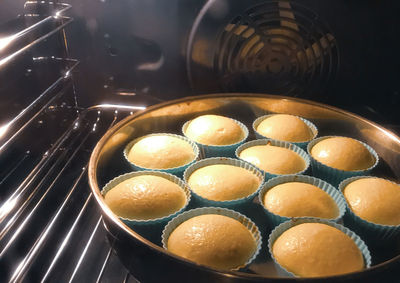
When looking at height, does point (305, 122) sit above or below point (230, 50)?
below

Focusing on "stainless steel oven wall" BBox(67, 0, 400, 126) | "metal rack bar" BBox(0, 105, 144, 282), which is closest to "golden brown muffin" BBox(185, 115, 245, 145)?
"stainless steel oven wall" BBox(67, 0, 400, 126)

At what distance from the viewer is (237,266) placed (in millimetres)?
1041

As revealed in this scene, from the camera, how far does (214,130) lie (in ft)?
5.07

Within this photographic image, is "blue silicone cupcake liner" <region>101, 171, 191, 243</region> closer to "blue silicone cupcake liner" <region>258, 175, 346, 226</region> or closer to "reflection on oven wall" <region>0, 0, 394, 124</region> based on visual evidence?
"blue silicone cupcake liner" <region>258, 175, 346, 226</region>

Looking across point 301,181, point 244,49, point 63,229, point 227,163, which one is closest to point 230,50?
point 244,49

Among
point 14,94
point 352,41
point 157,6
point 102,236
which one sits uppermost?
point 157,6

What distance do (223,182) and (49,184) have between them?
2.23ft

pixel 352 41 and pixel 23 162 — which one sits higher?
pixel 352 41

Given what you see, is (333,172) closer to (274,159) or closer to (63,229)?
(274,159)

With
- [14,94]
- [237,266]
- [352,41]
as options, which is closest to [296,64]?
[352,41]

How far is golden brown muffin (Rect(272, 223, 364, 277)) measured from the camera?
102 cm

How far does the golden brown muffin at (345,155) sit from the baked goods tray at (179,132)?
8 centimetres

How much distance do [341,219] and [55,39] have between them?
1229 mm

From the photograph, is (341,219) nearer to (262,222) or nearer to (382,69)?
(262,222)
